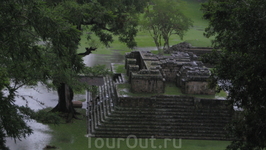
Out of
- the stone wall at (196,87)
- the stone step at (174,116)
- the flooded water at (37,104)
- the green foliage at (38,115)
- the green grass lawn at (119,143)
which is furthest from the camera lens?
the stone wall at (196,87)

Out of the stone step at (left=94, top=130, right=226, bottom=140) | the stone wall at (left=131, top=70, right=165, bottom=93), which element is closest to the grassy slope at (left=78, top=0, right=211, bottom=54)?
the stone wall at (left=131, top=70, right=165, bottom=93)

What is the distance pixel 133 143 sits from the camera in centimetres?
1452

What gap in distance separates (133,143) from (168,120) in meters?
1.75

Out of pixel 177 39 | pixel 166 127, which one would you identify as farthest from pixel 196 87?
pixel 177 39

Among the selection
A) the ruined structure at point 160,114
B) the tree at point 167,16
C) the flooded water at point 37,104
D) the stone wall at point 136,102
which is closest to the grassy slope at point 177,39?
the tree at point 167,16

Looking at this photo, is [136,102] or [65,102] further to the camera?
[65,102]

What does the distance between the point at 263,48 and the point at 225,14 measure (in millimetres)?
1698

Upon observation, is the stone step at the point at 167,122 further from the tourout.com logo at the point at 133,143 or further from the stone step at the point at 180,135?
the tourout.com logo at the point at 133,143

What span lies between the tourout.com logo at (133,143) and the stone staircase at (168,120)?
20 centimetres

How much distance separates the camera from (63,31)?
7.32 metres

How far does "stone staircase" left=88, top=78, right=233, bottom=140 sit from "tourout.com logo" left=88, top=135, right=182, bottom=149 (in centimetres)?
20

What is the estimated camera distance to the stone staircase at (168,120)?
15.1 meters

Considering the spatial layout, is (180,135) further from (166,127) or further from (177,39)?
(177,39)

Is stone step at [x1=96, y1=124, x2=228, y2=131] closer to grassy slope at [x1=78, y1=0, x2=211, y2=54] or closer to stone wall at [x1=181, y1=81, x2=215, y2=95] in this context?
stone wall at [x1=181, y1=81, x2=215, y2=95]
